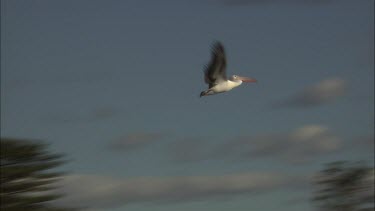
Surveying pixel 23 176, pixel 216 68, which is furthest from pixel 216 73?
pixel 23 176

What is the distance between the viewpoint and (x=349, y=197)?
135ft

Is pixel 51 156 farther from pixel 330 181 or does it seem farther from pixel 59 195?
pixel 330 181

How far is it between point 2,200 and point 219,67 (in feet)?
59.1

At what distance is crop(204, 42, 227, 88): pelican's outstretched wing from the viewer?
25469mm

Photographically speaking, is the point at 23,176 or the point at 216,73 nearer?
the point at 216,73

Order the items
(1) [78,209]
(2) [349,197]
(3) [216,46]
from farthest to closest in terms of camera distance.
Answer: (2) [349,197], (1) [78,209], (3) [216,46]

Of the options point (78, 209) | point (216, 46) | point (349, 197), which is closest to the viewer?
point (216, 46)

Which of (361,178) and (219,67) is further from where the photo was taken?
(361,178)

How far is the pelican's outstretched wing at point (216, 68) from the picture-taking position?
25469 millimetres

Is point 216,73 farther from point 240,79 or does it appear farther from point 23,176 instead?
point 23,176

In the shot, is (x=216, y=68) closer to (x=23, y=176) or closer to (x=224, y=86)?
(x=224, y=86)

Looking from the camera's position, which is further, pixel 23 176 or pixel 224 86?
pixel 23 176

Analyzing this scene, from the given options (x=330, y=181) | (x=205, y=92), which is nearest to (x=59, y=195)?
(x=330, y=181)

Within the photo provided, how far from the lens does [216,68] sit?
2559 centimetres
